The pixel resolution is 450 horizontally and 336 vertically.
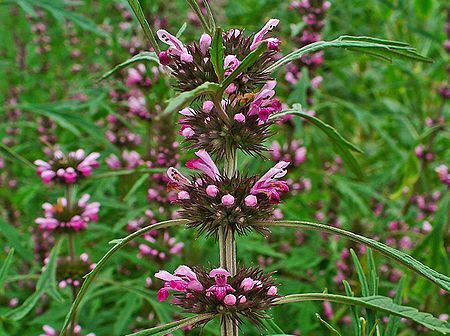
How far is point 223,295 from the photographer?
4.26 feet

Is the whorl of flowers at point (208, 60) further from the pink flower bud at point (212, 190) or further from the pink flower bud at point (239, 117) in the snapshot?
the pink flower bud at point (212, 190)

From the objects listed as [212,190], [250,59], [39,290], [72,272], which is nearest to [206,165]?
[212,190]

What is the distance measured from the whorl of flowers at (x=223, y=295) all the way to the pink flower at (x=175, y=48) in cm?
44

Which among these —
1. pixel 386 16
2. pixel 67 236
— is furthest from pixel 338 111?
pixel 67 236

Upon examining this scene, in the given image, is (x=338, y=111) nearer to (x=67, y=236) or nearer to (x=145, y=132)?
(x=145, y=132)

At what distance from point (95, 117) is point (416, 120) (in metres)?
2.15

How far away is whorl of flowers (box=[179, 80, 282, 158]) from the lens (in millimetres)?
1310

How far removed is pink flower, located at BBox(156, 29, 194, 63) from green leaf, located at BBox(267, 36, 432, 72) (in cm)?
16

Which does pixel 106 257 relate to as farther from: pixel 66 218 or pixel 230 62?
pixel 66 218

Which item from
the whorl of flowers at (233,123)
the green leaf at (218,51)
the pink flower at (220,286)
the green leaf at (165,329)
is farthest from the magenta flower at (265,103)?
the green leaf at (165,329)

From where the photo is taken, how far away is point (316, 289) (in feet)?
9.58

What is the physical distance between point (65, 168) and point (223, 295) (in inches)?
52.0

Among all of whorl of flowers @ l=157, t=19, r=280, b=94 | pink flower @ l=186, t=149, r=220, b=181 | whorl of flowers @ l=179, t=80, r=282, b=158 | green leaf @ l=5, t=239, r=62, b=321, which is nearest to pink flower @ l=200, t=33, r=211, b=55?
whorl of flowers @ l=157, t=19, r=280, b=94

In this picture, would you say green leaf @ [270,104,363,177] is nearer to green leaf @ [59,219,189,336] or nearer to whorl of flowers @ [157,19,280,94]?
whorl of flowers @ [157,19,280,94]
